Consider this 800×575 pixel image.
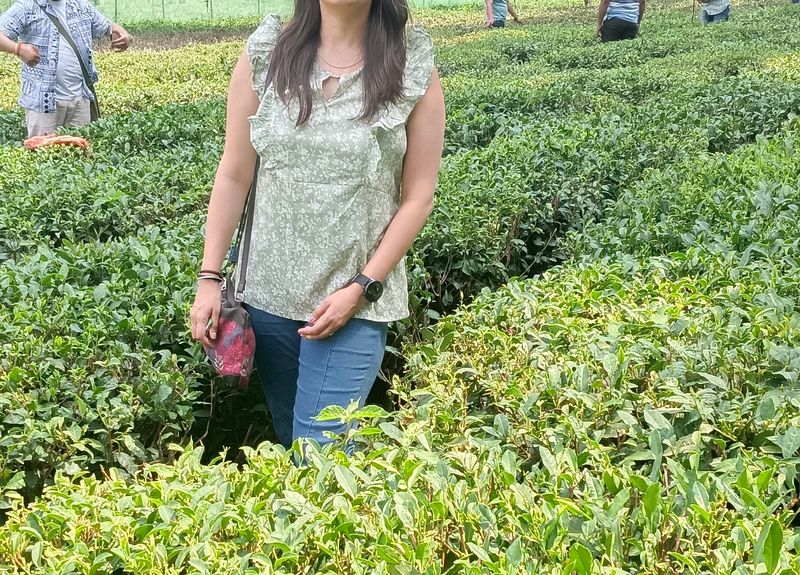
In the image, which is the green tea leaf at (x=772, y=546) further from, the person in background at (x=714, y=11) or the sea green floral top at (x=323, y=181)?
the person in background at (x=714, y=11)

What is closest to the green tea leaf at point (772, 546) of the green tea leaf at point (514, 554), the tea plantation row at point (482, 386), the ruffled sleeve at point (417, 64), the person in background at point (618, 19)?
the tea plantation row at point (482, 386)

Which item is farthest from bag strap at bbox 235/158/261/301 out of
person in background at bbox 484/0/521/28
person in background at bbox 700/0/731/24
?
person in background at bbox 484/0/521/28

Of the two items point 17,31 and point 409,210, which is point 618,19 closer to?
point 17,31

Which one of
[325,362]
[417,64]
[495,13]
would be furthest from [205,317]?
[495,13]

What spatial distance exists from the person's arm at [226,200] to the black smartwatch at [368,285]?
1.39 ft

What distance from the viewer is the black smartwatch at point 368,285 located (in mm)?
2529

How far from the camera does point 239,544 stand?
1.73m

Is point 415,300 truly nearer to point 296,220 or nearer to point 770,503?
point 296,220

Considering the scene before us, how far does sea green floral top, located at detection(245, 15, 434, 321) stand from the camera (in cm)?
249

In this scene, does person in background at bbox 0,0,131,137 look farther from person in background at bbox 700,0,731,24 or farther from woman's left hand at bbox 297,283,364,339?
person in background at bbox 700,0,731,24

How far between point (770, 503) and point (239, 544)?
3.40ft

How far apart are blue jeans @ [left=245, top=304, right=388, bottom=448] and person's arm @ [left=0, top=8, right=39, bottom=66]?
452 cm

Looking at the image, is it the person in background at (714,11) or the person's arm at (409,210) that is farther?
the person in background at (714,11)

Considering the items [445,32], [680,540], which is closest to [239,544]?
[680,540]
